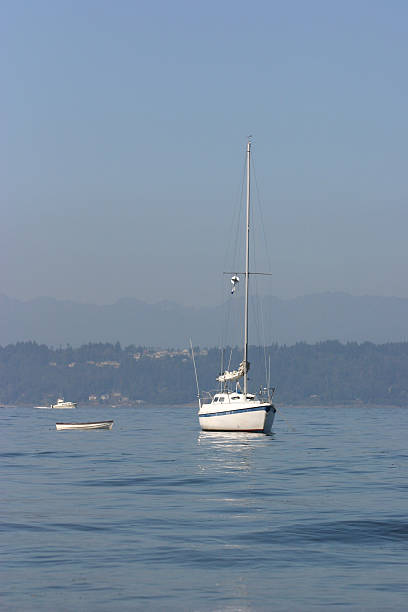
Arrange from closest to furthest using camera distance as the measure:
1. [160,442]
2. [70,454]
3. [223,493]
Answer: [223,493], [70,454], [160,442]

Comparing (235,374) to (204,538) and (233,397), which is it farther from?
(204,538)

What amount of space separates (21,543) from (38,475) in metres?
26.1

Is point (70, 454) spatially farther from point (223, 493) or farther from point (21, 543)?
point (21, 543)

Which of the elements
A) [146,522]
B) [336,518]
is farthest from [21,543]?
[336,518]

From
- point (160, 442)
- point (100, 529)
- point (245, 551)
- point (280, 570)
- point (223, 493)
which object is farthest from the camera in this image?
point (160, 442)

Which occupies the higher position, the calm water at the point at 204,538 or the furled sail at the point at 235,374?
the furled sail at the point at 235,374

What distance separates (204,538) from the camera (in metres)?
32.4

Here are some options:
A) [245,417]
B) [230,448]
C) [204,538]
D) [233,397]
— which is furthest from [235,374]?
[204,538]

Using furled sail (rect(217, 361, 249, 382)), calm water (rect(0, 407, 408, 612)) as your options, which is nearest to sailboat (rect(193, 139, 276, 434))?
furled sail (rect(217, 361, 249, 382))

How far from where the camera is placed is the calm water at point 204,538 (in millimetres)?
24500

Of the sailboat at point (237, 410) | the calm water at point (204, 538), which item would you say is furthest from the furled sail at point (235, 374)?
the calm water at point (204, 538)

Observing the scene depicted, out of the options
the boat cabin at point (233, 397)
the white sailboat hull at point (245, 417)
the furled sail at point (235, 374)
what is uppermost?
the furled sail at point (235, 374)

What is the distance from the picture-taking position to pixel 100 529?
34188 mm

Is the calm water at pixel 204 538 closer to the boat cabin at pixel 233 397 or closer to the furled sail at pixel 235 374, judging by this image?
the boat cabin at pixel 233 397
